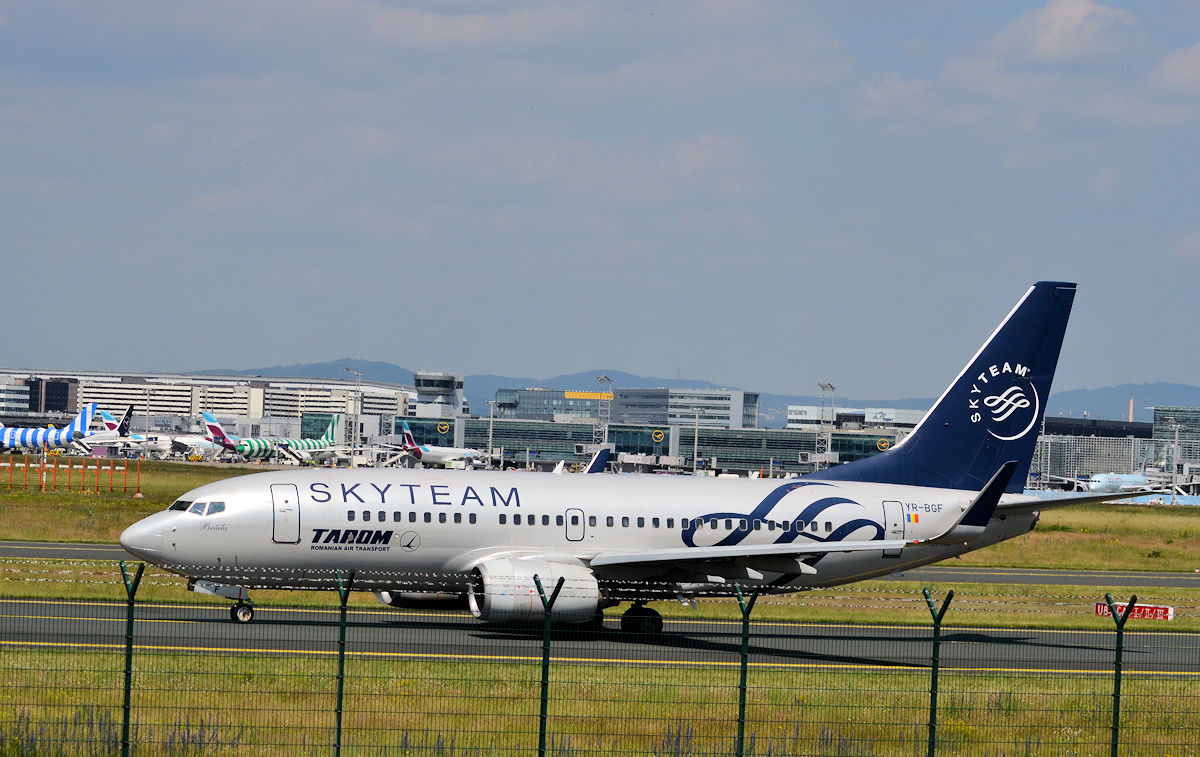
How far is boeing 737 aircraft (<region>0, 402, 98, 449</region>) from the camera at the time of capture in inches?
7151

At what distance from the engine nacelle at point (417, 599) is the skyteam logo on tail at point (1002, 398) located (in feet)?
48.2

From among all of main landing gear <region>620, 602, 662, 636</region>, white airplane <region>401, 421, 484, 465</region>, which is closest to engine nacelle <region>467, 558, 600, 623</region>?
main landing gear <region>620, 602, 662, 636</region>

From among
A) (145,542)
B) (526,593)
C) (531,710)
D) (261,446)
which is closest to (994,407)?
(526,593)

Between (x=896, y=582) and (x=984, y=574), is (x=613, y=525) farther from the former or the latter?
(x=984, y=574)

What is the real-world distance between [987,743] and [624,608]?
63.4ft

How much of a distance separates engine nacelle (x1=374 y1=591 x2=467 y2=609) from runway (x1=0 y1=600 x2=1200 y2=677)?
0.33 m

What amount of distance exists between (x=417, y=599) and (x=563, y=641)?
4126mm

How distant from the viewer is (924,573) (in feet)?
167

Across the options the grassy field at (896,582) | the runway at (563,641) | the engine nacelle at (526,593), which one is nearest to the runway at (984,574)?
the grassy field at (896,582)

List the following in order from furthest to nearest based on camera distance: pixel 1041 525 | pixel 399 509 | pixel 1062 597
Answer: pixel 1041 525 < pixel 1062 597 < pixel 399 509

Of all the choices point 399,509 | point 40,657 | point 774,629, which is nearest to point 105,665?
point 40,657

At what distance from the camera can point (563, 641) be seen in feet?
99.5

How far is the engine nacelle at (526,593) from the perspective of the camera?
30.2 meters

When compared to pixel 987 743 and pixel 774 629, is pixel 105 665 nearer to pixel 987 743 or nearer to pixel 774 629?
pixel 987 743
